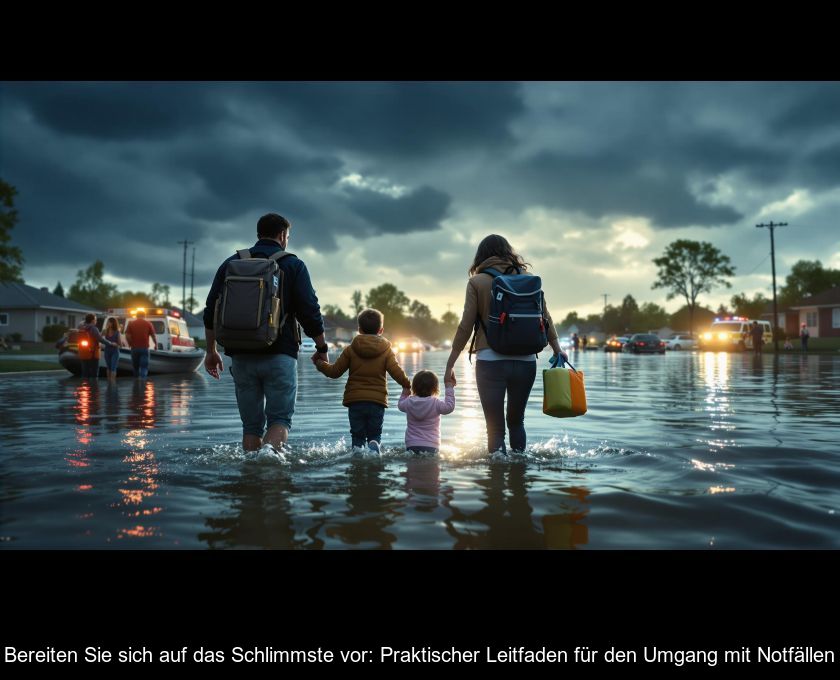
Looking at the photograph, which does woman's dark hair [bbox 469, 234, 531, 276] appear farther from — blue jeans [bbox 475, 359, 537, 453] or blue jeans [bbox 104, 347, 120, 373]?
blue jeans [bbox 104, 347, 120, 373]

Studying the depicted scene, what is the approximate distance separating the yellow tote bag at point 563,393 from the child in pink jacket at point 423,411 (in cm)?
86

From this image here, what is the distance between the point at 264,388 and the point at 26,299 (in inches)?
2851

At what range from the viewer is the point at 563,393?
588 centimetres

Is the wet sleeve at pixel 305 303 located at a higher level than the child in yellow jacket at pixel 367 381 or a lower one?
higher

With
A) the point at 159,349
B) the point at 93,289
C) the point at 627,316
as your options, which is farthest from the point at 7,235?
the point at 627,316

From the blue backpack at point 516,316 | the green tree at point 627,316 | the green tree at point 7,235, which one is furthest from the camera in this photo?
the green tree at point 627,316

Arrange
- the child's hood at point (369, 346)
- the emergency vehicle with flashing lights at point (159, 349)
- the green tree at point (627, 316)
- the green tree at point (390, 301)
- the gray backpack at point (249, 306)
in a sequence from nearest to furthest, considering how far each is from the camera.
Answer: the gray backpack at point (249, 306)
the child's hood at point (369, 346)
the emergency vehicle with flashing lights at point (159, 349)
the green tree at point (627, 316)
the green tree at point (390, 301)

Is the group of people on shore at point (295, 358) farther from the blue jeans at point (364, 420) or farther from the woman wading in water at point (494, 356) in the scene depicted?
the blue jeans at point (364, 420)

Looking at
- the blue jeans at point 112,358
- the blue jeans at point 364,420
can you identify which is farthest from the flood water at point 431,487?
the blue jeans at point 112,358

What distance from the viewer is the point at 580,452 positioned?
655cm

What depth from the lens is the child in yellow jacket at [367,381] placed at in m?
6.33
